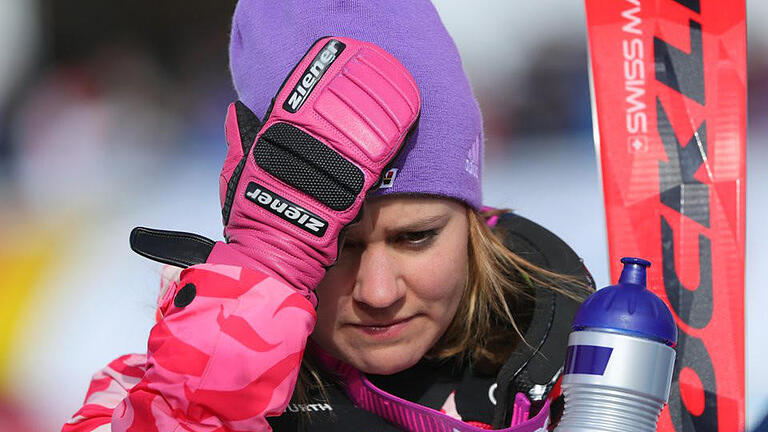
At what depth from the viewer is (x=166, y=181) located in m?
2.11

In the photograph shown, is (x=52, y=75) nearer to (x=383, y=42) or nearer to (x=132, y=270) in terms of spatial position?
(x=132, y=270)

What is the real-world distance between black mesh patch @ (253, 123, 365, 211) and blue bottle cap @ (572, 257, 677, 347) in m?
0.30

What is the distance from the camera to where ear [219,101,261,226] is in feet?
3.28

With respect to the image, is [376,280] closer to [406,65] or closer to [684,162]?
[406,65]

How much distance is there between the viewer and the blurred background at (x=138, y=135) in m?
1.97

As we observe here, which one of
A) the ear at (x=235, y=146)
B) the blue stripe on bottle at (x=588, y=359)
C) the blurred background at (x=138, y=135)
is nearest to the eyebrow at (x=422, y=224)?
the ear at (x=235, y=146)

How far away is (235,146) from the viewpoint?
105cm

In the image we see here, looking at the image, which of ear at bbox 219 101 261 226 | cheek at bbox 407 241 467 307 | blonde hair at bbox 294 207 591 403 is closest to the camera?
ear at bbox 219 101 261 226

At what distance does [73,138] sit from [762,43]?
5.69ft

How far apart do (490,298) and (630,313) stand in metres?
0.51

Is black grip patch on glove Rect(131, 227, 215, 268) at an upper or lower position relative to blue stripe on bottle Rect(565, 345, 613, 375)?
upper

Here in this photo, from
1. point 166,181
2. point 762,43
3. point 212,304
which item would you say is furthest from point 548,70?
point 212,304

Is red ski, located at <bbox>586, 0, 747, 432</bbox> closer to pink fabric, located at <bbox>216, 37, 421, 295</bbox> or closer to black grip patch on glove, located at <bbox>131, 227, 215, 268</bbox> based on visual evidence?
pink fabric, located at <bbox>216, 37, 421, 295</bbox>

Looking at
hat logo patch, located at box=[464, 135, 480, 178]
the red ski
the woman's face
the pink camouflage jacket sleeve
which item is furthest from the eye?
the red ski
